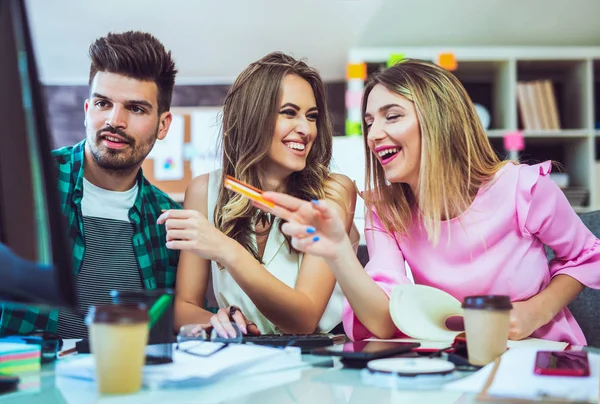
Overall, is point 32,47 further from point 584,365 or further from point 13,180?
point 584,365

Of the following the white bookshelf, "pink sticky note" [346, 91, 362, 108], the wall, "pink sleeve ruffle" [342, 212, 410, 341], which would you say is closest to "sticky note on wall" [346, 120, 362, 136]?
"pink sticky note" [346, 91, 362, 108]

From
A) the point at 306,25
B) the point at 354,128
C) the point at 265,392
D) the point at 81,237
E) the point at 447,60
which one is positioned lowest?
the point at 265,392

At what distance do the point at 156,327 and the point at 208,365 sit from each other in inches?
3.1

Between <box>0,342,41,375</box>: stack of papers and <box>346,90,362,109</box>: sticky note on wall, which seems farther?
<box>346,90,362,109</box>: sticky note on wall

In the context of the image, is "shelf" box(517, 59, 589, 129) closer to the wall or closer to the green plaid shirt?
the wall

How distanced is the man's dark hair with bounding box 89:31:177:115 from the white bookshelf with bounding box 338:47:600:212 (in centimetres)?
242

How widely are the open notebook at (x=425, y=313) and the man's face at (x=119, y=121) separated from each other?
2.93 feet

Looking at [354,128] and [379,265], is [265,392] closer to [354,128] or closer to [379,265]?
[379,265]

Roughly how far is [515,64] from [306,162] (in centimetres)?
281

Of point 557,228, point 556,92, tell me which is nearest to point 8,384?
point 557,228

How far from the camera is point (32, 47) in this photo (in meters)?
0.62

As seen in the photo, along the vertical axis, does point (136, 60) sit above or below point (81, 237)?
above

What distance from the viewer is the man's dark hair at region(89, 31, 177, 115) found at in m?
1.78

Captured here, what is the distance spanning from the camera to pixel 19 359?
0.86 metres
